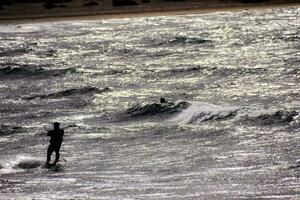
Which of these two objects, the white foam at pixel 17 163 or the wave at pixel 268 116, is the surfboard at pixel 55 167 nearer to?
the white foam at pixel 17 163

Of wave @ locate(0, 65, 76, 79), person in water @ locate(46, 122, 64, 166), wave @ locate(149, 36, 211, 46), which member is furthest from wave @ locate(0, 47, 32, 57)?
person in water @ locate(46, 122, 64, 166)

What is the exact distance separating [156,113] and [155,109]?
1.52 ft

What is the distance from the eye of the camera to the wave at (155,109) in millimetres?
32750

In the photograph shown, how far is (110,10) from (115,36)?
1525 cm

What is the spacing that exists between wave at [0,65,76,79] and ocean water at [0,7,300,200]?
0.22ft

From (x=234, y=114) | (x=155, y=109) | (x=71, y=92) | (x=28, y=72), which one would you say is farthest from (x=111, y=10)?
(x=234, y=114)

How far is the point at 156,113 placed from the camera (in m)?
32.7

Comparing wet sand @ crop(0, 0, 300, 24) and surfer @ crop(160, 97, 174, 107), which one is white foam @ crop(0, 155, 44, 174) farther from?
wet sand @ crop(0, 0, 300, 24)

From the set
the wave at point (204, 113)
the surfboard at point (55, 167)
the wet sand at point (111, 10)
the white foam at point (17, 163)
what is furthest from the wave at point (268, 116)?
the wet sand at point (111, 10)

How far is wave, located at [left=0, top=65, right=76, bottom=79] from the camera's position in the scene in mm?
47125

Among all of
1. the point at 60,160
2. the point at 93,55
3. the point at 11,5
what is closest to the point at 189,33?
the point at 93,55

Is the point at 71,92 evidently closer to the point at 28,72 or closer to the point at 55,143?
the point at 28,72

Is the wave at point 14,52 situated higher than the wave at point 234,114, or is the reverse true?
the wave at point 234,114

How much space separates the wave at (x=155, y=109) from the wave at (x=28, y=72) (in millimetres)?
14198
